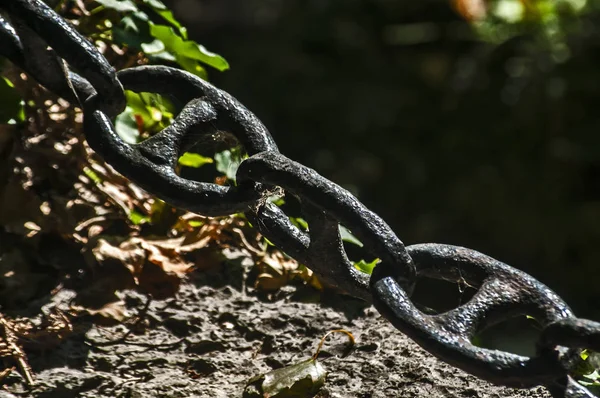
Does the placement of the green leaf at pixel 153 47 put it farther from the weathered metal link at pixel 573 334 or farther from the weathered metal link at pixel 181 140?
the weathered metal link at pixel 573 334

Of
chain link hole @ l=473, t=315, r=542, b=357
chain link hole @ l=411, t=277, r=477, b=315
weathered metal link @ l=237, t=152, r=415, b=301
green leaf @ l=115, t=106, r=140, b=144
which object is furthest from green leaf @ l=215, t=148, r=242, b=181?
chain link hole @ l=473, t=315, r=542, b=357

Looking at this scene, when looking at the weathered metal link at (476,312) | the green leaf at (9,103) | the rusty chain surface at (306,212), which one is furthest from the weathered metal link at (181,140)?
the green leaf at (9,103)

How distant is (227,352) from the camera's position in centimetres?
162

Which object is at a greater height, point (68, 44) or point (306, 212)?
point (68, 44)

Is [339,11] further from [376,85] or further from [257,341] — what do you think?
[257,341]

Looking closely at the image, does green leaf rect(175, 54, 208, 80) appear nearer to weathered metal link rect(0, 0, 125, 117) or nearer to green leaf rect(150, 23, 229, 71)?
green leaf rect(150, 23, 229, 71)

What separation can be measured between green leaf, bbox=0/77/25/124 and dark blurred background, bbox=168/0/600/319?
8.39ft

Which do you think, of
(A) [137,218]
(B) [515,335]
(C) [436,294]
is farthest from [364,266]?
(B) [515,335]

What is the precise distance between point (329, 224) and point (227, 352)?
477 mm

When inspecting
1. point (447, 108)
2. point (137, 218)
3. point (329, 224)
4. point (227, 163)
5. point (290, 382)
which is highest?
point (447, 108)

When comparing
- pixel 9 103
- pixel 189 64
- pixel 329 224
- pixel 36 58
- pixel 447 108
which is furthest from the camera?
pixel 447 108

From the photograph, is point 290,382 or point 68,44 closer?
point 68,44

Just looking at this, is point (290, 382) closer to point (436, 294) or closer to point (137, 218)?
point (137, 218)

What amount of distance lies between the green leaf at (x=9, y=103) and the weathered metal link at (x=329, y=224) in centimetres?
71
